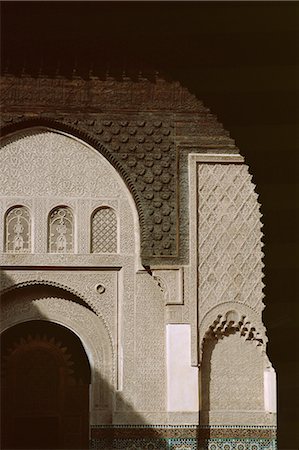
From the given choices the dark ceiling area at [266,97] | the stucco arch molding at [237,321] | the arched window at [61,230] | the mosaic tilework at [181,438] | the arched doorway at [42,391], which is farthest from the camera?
the arched doorway at [42,391]

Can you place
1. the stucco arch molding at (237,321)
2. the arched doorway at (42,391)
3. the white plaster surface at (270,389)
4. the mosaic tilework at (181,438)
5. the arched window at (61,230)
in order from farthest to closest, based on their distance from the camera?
the arched doorway at (42,391) → the arched window at (61,230) → the stucco arch molding at (237,321) → the white plaster surface at (270,389) → the mosaic tilework at (181,438)

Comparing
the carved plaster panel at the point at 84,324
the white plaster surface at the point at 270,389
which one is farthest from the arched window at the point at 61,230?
the white plaster surface at the point at 270,389

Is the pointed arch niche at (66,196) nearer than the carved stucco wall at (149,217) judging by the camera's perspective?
No

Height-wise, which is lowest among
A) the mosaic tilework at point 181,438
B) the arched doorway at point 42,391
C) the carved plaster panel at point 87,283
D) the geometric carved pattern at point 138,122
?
the mosaic tilework at point 181,438

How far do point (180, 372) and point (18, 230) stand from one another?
6.90 ft

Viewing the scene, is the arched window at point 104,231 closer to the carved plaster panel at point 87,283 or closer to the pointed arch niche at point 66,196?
the pointed arch niche at point 66,196

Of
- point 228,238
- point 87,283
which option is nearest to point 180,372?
point 87,283

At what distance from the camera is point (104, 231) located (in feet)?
34.7

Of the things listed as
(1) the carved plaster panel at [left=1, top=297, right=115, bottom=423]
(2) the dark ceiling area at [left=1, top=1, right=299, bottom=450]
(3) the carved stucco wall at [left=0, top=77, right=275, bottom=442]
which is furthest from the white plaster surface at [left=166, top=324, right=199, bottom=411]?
(2) the dark ceiling area at [left=1, top=1, right=299, bottom=450]

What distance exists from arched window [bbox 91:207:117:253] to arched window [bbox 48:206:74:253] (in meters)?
0.22

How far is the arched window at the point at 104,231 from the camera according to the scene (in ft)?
34.5

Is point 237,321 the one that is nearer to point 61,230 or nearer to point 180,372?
point 180,372

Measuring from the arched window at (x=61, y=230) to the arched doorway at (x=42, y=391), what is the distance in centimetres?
110

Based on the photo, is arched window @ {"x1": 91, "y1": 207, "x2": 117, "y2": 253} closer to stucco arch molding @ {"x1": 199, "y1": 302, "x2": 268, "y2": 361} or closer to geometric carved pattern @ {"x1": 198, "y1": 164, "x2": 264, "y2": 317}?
geometric carved pattern @ {"x1": 198, "y1": 164, "x2": 264, "y2": 317}
